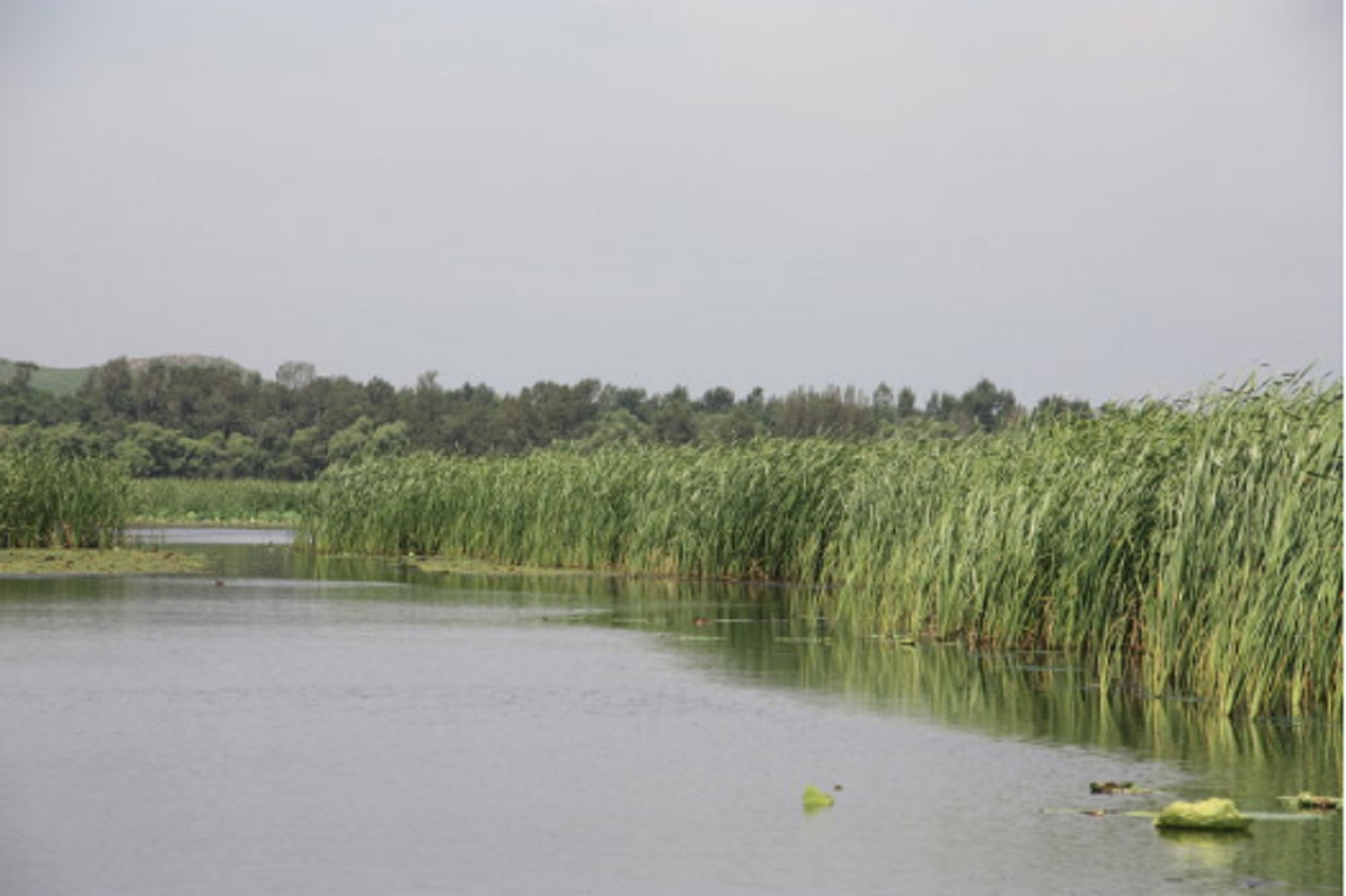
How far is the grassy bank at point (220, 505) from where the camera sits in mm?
56406

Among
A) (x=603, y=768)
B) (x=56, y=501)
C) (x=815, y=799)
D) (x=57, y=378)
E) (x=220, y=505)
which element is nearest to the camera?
(x=815, y=799)

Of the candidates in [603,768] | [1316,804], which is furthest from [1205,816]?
[603,768]

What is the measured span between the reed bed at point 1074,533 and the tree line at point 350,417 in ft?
163

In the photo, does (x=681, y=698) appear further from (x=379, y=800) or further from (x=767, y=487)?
(x=767, y=487)

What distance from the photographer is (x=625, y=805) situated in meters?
9.91

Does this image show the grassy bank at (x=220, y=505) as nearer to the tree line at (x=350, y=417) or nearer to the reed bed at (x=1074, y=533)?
the tree line at (x=350, y=417)

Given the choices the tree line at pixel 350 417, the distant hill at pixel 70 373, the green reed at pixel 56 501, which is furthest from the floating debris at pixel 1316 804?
the distant hill at pixel 70 373

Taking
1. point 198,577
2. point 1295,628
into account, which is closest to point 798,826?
point 1295,628

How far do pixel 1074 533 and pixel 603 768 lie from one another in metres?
5.39

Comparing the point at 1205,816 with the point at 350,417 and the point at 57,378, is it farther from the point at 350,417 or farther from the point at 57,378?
the point at 57,378

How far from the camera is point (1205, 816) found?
9211 millimetres

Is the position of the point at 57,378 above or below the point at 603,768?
above

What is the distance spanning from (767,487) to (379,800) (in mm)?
16049

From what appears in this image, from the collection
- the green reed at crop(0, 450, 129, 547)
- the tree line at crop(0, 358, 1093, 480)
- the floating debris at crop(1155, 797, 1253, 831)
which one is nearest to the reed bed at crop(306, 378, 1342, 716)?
the floating debris at crop(1155, 797, 1253, 831)
